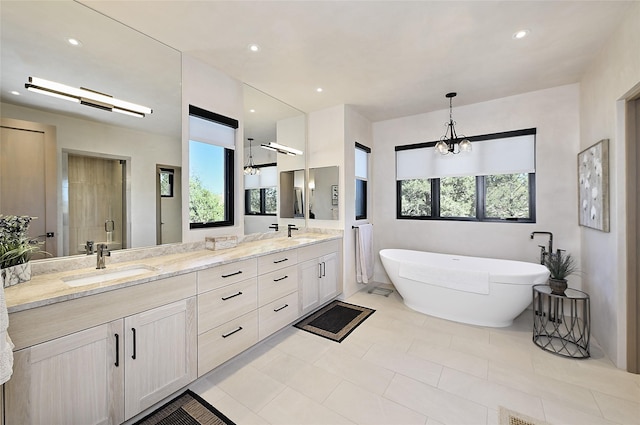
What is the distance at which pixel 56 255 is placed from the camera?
1.73 m

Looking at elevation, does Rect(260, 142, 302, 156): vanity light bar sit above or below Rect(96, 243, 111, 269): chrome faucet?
above

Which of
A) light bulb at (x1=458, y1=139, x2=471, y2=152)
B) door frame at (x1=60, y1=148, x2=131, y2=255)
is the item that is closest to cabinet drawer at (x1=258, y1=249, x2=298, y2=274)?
door frame at (x1=60, y1=148, x2=131, y2=255)

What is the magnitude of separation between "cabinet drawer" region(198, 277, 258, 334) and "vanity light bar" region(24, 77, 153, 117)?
61.4 inches

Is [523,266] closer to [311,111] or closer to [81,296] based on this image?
[311,111]

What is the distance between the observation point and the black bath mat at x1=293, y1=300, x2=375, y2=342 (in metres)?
2.78

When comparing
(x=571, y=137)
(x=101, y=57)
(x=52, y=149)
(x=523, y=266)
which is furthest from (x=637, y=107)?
(x=52, y=149)

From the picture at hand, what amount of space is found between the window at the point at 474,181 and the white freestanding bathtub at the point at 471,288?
689 millimetres

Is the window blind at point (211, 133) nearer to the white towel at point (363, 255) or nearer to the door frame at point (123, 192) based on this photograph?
the door frame at point (123, 192)

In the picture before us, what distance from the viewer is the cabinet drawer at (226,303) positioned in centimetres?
194

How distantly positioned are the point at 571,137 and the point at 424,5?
105 inches

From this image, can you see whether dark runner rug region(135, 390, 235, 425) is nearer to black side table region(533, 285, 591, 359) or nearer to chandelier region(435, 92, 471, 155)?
black side table region(533, 285, 591, 359)

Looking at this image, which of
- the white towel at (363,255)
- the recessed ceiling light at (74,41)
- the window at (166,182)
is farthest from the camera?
the white towel at (363,255)

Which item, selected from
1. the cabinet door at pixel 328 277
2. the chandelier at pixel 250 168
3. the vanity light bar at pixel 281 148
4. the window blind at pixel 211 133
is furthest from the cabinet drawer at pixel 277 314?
the vanity light bar at pixel 281 148

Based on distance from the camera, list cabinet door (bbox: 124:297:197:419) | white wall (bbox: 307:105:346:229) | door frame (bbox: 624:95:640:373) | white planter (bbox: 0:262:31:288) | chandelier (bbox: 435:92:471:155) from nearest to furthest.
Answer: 1. white planter (bbox: 0:262:31:288)
2. cabinet door (bbox: 124:297:197:419)
3. door frame (bbox: 624:95:640:373)
4. chandelier (bbox: 435:92:471:155)
5. white wall (bbox: 307:105:346:229)
